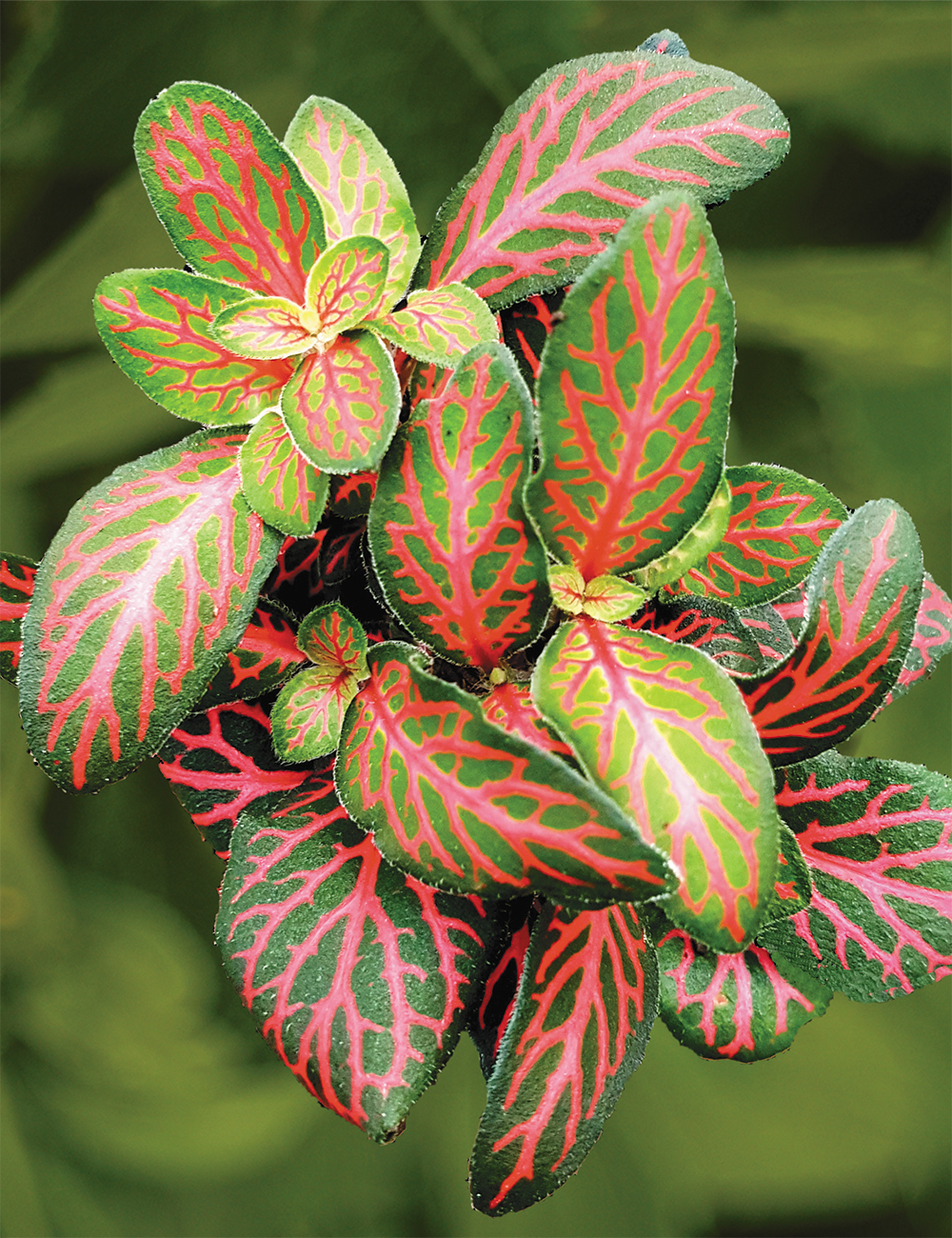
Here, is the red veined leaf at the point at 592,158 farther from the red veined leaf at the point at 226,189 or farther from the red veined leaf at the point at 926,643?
the red veined leaf at the point at 926,643

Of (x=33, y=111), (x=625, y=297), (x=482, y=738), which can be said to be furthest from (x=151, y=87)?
(x=482, y=738)

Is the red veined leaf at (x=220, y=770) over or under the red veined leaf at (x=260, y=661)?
under

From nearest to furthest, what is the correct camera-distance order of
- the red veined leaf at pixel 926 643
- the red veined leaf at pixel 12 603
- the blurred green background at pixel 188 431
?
1. the red veined leaf at pixel 12 603
2. the red veined leaf at pixel 926 643
3. the blurred green background at pixel 188 431

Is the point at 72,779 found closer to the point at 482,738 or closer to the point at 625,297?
the point at 482,738

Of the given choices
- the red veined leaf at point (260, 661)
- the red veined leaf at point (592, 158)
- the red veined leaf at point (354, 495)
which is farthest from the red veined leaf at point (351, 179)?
the red veined leaf at point (260, 661)

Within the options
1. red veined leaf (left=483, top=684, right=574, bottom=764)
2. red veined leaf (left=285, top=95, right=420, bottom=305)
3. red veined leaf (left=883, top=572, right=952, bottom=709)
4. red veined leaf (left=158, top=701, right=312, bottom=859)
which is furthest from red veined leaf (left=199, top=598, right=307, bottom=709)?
red veined leaf (left=883, top=572, right=952, bottom=709)

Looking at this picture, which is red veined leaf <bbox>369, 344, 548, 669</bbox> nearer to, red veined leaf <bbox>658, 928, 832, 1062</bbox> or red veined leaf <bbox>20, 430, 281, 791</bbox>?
red veined leaf <bbox>20, 430, 281, 791</bbox>
